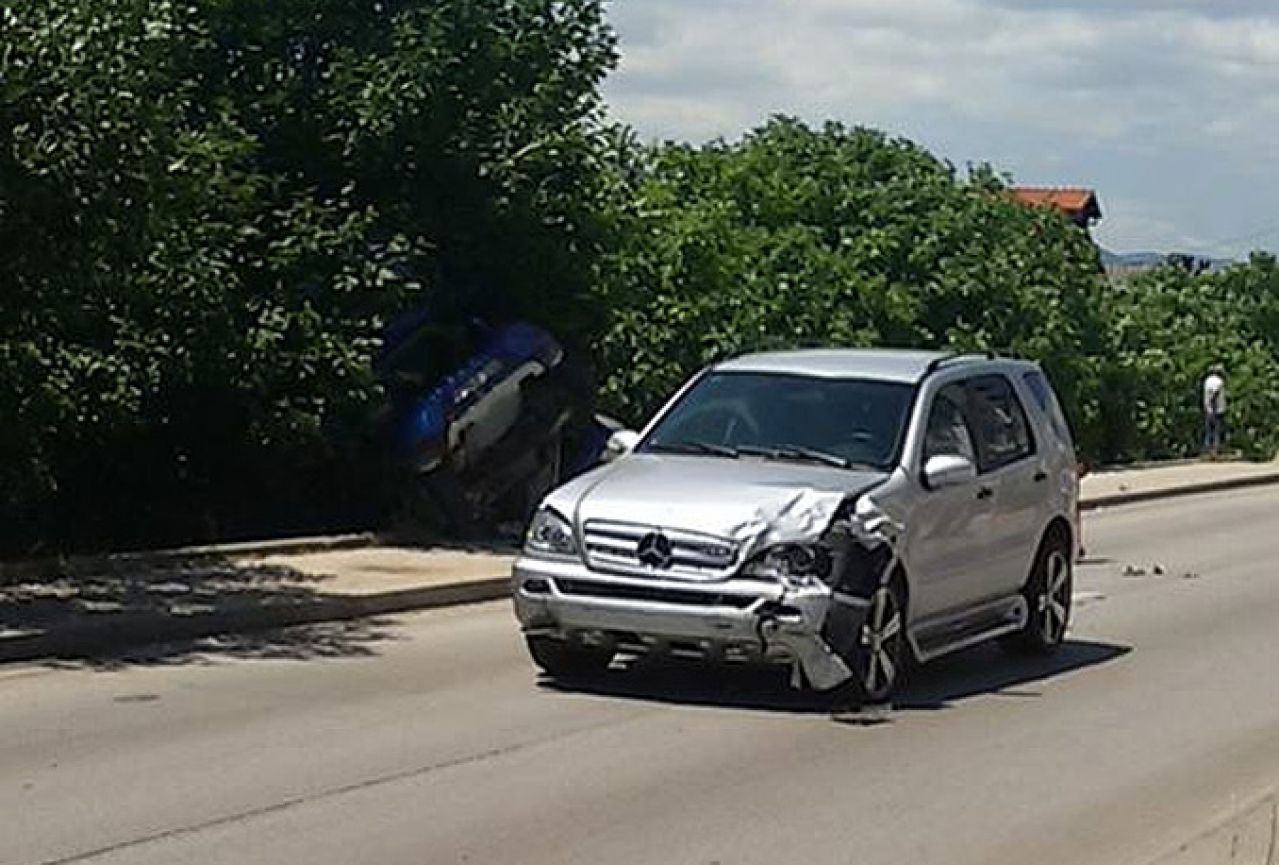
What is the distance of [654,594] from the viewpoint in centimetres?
1224

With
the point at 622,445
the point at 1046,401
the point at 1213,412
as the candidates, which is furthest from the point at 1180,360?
the point at 622,445

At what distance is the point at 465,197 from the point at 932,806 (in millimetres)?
10883

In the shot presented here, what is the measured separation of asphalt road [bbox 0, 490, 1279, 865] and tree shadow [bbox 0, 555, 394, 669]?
0.30 feet

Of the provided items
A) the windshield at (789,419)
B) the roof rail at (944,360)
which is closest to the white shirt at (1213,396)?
the roof rail at (944,360)

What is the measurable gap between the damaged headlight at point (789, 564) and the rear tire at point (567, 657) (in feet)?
3.43

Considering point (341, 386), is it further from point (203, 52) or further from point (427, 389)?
point (203, 52)

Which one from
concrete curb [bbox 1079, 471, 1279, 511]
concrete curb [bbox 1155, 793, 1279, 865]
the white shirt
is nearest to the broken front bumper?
concrete curb [bbox 1155, 793, 1279, 865]

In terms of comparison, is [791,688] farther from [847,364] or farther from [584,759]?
[584,759]

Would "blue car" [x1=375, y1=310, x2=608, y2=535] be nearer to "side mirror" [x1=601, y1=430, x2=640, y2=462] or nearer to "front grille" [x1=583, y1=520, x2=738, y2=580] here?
"side mirror" [x1=601, y1=430, x2=640, y2=462]

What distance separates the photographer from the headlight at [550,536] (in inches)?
494

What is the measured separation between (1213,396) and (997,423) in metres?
27.2

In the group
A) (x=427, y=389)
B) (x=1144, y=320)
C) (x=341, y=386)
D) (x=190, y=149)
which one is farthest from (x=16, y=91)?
(x=1144, y=320)

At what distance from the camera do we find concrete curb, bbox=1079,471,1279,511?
1214 inches

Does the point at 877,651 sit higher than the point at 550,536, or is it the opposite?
the point at 550,536
